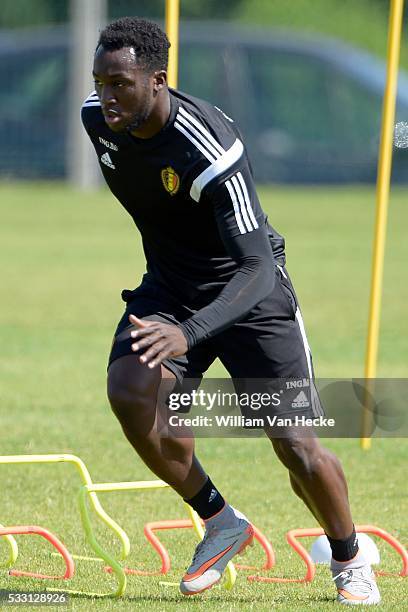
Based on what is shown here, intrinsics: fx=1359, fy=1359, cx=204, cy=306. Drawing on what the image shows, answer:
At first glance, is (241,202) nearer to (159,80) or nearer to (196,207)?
(196,207)

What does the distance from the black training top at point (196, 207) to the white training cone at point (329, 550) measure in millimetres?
1845

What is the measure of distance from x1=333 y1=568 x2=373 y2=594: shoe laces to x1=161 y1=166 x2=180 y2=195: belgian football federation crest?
1.90 m

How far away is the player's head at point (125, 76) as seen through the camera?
18.8 feet

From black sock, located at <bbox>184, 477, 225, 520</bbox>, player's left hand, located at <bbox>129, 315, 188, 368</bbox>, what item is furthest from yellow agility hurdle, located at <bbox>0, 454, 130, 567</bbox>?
player's left hand, located at <bbox>129, 315, 188, 368</bbox>

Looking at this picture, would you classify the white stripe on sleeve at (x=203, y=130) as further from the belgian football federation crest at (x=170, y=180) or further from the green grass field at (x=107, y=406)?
the green grass field at (x=107, y=406)

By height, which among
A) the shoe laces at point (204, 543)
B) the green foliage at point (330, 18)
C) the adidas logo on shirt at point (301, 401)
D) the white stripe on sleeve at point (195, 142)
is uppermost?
the white stripe on sleeve at point (195, 142)

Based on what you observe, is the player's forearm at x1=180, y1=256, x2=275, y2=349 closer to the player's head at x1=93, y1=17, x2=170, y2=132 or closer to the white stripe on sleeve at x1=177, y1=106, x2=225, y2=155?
the white stripe on sleeve at x1=177, y1=106, x2=225, y2=155

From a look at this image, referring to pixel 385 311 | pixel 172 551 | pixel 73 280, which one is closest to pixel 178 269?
pixel 172 551

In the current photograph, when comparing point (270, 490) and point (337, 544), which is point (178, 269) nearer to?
point (337, 544)

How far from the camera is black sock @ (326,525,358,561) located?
245 inches

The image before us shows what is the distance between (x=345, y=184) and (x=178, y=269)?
1133 inches

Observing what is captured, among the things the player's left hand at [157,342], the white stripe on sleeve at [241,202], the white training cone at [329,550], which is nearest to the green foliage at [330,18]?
the white training cone at [329,550]

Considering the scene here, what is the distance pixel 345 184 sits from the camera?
34594mm

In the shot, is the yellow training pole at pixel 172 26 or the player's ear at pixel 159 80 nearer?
the player's ear at pixel 159 80
